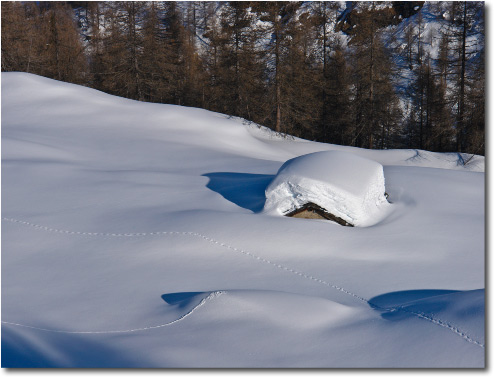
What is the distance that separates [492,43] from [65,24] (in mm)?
33206

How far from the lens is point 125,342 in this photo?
3.83 metres

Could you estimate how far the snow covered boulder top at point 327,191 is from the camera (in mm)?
7035

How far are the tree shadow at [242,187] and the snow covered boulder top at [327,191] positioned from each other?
44cm

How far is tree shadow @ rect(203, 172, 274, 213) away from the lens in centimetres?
770

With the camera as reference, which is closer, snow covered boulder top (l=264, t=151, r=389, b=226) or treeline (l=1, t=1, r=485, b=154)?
snow covered boulder top (l=264, t=151, r=389, b=226)

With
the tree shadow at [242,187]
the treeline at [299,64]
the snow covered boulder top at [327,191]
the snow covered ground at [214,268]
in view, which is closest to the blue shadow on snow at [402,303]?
the snow covered ground at [214,268]

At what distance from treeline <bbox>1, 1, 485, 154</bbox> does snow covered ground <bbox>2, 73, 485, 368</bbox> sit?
10.0 metres

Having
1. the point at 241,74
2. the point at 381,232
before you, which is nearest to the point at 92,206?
the point at 381,232

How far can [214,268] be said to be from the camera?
5.60 meters

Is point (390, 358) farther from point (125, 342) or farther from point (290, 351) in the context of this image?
point (125, 342)

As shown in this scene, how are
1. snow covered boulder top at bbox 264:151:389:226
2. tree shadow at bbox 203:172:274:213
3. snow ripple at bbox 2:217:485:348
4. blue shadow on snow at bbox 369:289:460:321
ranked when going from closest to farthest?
snow ripple at bbox 2:217:485:348
blue shadow on snow at bbox 369:289:460:321
snow covered boulder top at bbox 264:151:389:226
tree shadow at bbox 203:172:274:213

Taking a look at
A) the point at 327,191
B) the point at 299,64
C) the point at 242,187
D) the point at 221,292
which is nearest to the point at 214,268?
the point at 221,292

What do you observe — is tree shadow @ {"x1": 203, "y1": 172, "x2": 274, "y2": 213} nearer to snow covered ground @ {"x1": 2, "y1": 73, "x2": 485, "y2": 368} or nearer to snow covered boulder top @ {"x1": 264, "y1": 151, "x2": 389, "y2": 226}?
snow covered ground @ {"x1": 2, "y1": 73, "x2": 485, "y2": 368}

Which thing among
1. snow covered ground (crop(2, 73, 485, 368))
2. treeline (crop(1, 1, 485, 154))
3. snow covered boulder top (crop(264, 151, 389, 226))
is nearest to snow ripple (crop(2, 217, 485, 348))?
snow covered ground (crop(2, 73, 485, 368))
